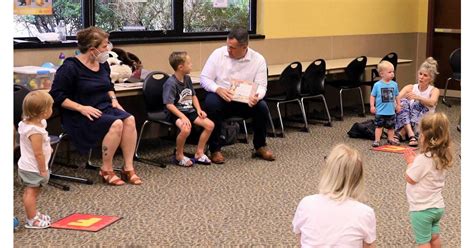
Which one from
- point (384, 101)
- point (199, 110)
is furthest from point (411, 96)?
point (199, 110)

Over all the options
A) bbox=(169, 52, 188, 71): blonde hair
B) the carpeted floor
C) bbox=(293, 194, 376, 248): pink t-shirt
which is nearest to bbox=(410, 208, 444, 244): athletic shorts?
the carpeted floor

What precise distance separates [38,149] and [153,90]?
2.07 metres

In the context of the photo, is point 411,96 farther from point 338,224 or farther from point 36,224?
point 338,224

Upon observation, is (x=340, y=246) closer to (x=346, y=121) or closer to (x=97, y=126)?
(x=97, y=126)

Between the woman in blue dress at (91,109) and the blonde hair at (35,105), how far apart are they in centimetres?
107

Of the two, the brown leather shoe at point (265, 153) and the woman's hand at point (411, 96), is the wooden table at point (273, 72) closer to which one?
the brown leather shoe at point (265, 153)

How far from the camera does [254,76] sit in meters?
6.73

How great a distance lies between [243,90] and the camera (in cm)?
660

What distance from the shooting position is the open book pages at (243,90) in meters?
6.58

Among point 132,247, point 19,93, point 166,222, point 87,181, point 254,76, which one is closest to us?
point 132,247

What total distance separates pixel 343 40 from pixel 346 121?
1.61 metres

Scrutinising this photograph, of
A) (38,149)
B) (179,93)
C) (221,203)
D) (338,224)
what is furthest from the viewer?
(179,93)

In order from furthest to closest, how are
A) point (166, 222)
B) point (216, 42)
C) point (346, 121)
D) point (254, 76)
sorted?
point (346, 121) < point (216, 42) < point (254, 76) < point (166, 222)
